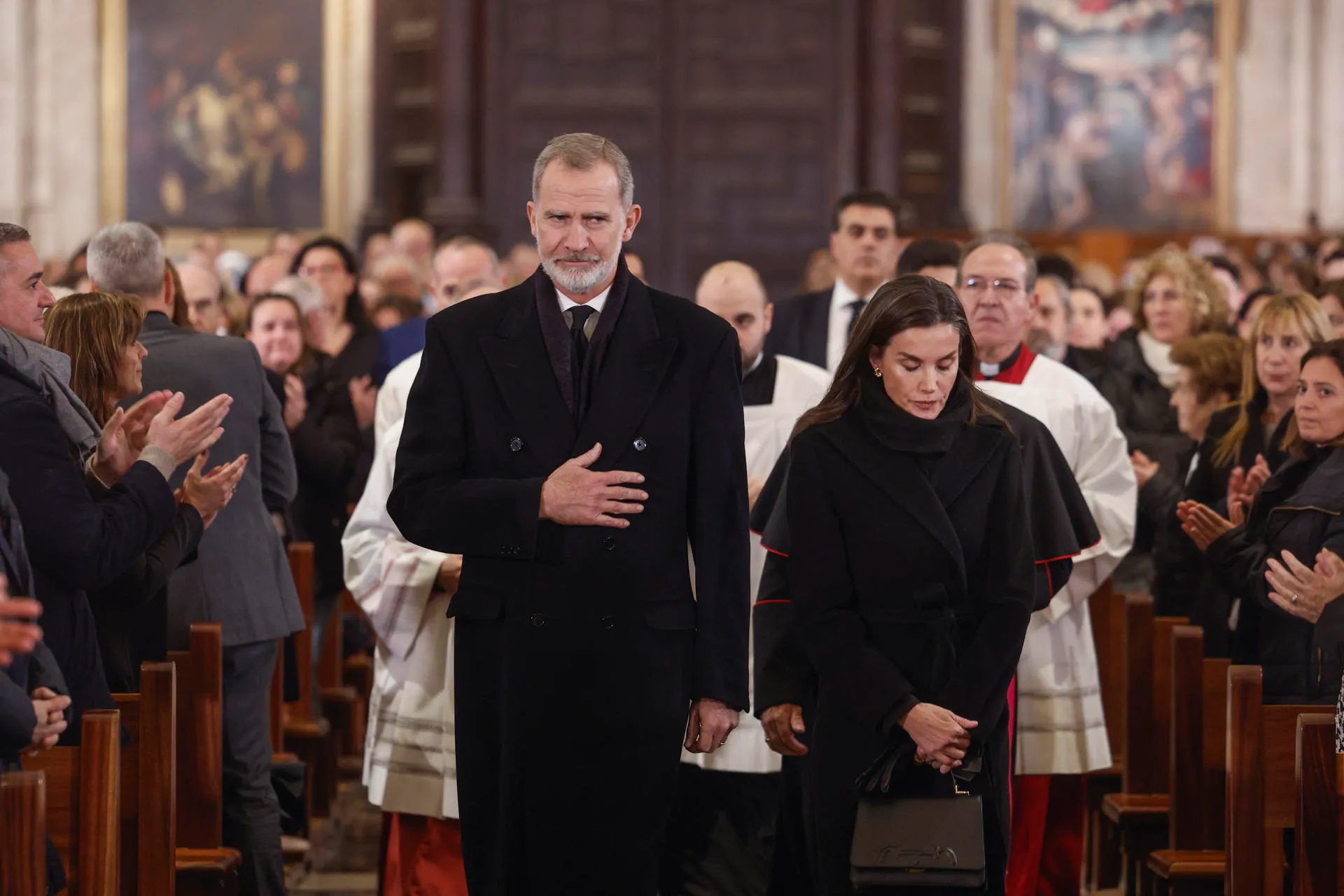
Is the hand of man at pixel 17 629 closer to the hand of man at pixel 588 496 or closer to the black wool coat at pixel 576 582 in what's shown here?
the black wool coat at pixel 576 582

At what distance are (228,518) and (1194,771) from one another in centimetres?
276

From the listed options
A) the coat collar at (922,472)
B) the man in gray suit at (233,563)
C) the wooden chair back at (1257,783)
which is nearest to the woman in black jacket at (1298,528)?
the wooden chair back at (1257,783)

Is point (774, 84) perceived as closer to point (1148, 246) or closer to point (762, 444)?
point (1148, 246)

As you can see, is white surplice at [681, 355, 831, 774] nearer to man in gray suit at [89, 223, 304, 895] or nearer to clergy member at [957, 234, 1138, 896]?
clergy member at [957, 234, 1138, 896]

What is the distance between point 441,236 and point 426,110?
206 cm

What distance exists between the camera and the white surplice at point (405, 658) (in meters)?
5.53

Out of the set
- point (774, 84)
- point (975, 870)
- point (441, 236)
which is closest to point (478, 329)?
point (975, 870)

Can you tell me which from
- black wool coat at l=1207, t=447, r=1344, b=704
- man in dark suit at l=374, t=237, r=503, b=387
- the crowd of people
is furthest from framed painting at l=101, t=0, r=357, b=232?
black wool coat at l=1207, t=447, r=1344, b=704

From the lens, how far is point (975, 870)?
4.29m

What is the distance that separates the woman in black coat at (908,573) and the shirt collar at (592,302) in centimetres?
67

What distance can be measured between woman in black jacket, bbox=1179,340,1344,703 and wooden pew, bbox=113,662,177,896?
271cm

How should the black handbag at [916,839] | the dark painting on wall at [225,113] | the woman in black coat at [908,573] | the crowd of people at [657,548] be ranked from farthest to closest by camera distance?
the dark painting on wall at [225,113] → the woman in black coat at [908,573] → the black handbag at [916,839] → the crowd of people at [657,548]

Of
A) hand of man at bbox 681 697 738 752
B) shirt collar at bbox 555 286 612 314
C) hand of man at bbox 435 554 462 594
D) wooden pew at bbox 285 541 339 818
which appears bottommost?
wooden pew at bbox 285 541 339 818

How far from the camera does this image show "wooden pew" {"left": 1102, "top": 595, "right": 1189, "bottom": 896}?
19.7ft
